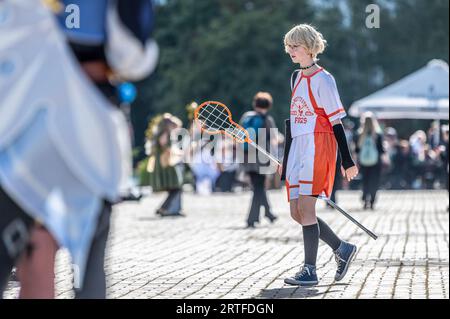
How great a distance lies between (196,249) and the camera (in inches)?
474

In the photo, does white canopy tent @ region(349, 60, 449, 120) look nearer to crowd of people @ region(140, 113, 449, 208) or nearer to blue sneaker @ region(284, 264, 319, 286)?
crowd of people @ region(140, 113, 449, 208)

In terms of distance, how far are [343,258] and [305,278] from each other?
0.39m

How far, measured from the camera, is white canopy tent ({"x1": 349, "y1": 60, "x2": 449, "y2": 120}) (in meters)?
26.3

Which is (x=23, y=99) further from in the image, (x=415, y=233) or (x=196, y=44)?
(x=196, y=44)

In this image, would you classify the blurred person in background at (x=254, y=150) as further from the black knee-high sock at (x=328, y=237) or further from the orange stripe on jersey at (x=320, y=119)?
the orange stripe on jersey at (x=320, y=119)

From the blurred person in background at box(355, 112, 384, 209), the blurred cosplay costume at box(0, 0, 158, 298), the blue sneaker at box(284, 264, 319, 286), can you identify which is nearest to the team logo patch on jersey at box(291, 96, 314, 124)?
the blue sneaker at box(284, 264, 319, 286)

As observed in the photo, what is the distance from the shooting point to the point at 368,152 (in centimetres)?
2258

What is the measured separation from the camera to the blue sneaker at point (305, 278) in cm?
830

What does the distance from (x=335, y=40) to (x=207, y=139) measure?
22.8 meters

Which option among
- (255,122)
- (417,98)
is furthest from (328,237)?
(417,98)

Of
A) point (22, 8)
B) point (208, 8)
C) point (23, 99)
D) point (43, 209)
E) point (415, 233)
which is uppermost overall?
point (208, 8)

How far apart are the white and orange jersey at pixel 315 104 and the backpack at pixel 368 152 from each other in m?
14.3

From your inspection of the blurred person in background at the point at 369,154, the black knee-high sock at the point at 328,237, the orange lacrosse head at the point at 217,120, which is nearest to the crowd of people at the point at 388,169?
the blurred person in background at the point at 369,154
